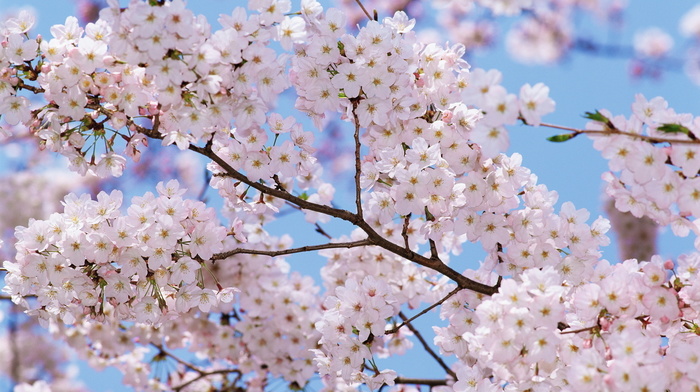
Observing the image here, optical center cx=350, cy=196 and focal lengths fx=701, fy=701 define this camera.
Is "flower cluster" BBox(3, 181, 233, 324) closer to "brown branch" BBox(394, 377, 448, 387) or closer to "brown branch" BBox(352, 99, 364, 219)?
"brown branch" BBox(352, 99, 364, 219)

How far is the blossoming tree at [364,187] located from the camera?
2279 mm

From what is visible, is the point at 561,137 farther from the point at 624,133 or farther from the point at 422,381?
the point at 422,381

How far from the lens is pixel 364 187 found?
10.0 ft

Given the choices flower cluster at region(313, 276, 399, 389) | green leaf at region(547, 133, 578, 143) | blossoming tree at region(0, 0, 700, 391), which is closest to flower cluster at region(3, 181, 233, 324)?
blossoming tree at region(0, 0, 700, 391)

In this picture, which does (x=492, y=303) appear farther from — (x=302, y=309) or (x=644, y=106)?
(x=302, y=309)

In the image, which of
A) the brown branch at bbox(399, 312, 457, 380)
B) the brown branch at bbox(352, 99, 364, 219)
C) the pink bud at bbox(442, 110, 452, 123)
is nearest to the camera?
the brown branch at bbox(352, 99, 364, 219)

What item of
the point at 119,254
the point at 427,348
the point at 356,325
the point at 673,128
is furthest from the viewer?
the point at 427,348

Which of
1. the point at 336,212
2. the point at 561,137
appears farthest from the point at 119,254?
the point at 561,137

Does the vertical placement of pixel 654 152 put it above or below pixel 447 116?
below

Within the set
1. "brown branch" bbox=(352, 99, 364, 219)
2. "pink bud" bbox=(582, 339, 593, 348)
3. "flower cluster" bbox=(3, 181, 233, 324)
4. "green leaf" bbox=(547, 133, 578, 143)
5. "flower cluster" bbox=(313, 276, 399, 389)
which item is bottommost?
"pink bud" bbox=(582, 339, 593, 348)

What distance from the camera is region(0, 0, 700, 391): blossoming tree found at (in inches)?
89.7

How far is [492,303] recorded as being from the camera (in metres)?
2.33

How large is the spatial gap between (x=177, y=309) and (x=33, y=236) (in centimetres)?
63

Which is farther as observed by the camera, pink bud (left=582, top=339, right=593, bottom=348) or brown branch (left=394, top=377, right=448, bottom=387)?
brown branch (left=394, top=377, right=448, bottom=387)
